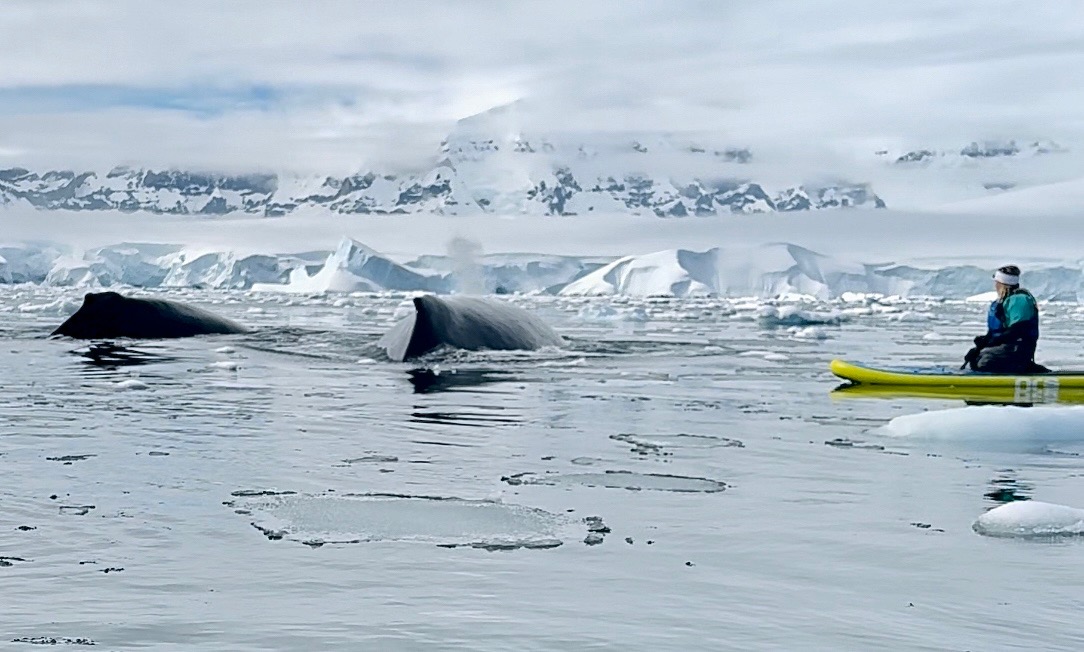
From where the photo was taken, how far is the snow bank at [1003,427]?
32.3 feet

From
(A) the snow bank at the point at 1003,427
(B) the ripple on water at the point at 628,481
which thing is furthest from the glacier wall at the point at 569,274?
(B) the ripple on water at the point at 628,481

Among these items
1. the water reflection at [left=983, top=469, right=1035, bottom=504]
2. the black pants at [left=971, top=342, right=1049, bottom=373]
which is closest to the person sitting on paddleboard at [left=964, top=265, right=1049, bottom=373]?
the black pants at [left=971, top=342, right=1049, bottom=373]

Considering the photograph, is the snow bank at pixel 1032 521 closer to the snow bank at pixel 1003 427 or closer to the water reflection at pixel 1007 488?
the water reflection at pixel 1007 488

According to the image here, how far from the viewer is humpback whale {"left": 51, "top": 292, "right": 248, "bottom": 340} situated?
23375 millimetres

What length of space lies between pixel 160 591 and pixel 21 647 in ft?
2.65

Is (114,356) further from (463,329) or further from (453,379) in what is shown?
(453,379)

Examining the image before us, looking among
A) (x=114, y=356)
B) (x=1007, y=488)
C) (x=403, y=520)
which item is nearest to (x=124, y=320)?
(x=114, y=356)

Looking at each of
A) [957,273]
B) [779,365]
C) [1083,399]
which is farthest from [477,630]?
[957,273]

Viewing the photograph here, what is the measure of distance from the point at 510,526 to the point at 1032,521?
243 centimetres

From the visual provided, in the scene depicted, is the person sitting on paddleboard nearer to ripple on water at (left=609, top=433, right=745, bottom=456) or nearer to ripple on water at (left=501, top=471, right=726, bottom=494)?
ripple on water at (left=609, top=433, right=745, bottom=456)

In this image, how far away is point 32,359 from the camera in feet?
60.2

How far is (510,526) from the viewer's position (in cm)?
633

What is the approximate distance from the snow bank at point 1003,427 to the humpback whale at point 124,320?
1635 centimetres

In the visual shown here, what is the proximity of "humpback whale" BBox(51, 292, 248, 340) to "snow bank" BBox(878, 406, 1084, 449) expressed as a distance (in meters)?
16.4
